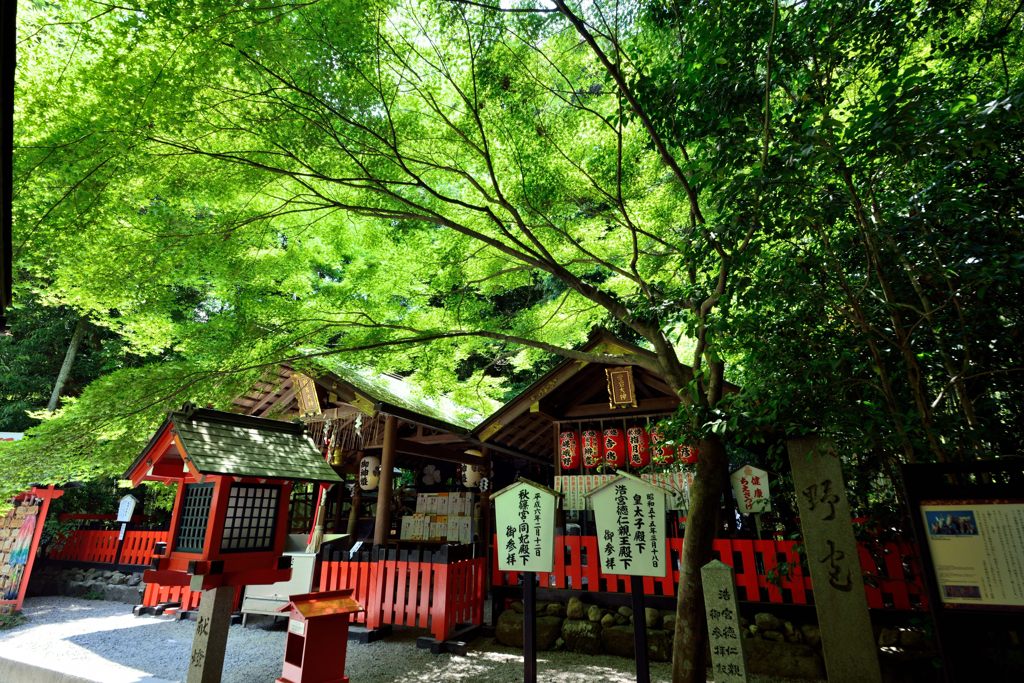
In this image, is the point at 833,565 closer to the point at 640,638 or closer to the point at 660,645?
the point at 640,638

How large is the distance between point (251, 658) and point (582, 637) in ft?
16.3

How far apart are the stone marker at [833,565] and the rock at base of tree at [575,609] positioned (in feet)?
14.8

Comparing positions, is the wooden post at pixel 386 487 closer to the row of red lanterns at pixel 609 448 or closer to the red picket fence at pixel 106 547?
the row of red lanterns at pixel 609 448

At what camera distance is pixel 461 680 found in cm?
618

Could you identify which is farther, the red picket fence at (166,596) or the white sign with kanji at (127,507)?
the white sign with kanji at (127,507)

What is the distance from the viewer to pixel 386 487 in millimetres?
11070

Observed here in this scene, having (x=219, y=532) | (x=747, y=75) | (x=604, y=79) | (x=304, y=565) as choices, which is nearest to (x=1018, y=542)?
(x=747, y=75)

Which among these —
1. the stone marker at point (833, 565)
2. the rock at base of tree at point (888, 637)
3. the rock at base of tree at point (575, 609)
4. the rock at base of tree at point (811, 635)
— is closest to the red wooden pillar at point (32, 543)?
the rock at base of tree at point (575, 609)

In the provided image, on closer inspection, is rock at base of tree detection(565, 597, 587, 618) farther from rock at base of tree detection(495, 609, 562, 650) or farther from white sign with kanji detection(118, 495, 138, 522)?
white sign with kanji detection(118, 495, 138, 522)

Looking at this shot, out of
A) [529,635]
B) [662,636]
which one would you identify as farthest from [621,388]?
[529,635]

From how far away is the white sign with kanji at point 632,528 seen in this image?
15.7 ft

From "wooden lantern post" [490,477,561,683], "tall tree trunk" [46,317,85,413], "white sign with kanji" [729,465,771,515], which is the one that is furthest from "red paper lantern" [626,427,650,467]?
"tall tree trunk" [46,317,85,413]

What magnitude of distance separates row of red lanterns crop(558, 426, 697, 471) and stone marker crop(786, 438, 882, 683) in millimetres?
5126

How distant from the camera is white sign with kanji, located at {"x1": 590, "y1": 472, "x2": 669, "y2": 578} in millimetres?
4785
